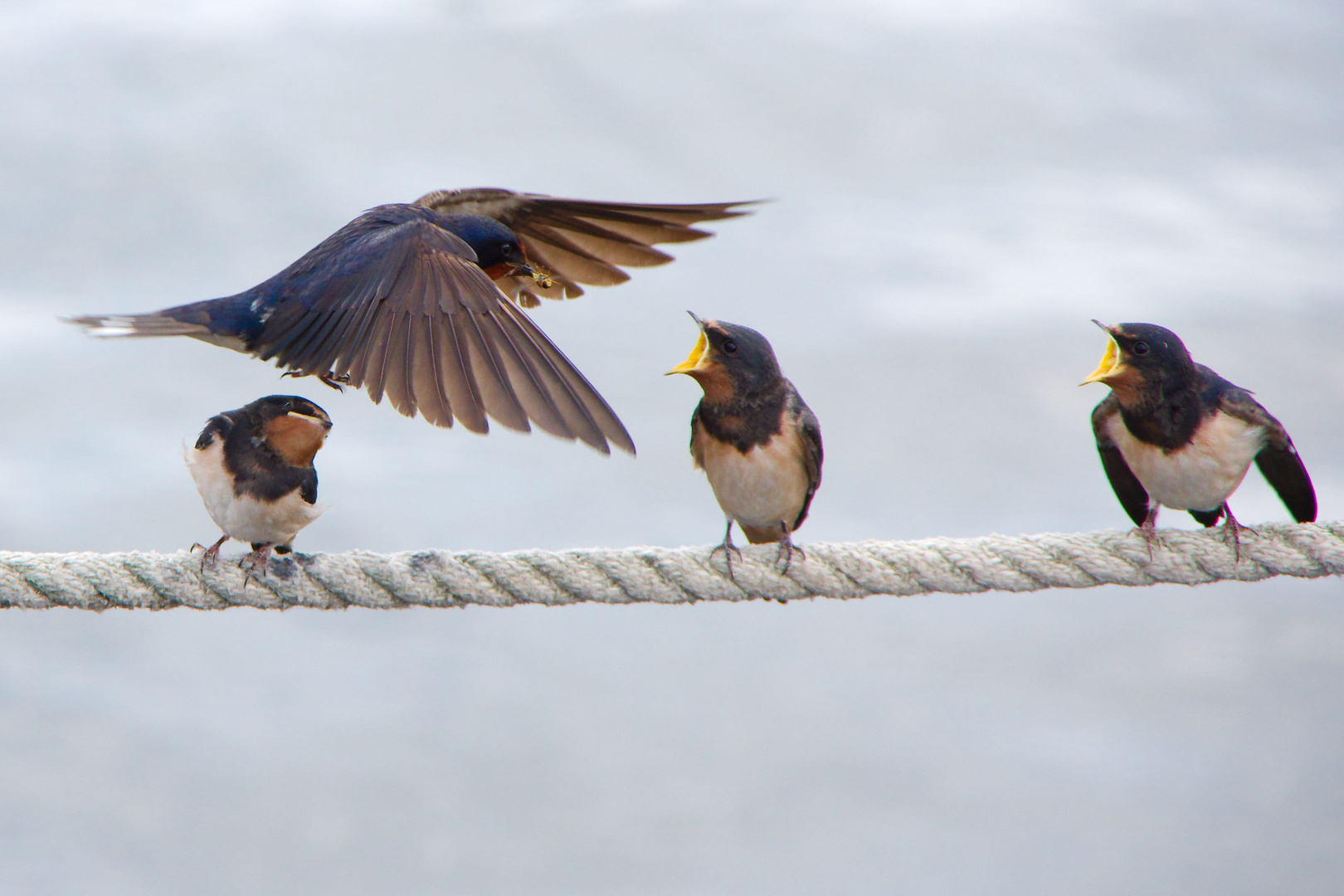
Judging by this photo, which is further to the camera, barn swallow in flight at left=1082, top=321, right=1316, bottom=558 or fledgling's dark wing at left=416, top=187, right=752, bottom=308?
fledgling's dark wing at left=416, top=187, right=752, bottom=308

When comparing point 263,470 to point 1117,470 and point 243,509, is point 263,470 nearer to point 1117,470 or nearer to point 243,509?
point 243,509

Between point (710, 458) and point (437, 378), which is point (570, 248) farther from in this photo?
point (437, 378)

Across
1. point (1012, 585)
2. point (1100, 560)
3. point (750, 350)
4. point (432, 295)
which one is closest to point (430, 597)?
point (432, 295)

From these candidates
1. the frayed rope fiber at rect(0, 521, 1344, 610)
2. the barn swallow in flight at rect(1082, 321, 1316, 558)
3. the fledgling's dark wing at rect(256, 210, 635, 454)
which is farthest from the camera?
the barn swallow in flight at rect(1082, 321, 1316, 558)

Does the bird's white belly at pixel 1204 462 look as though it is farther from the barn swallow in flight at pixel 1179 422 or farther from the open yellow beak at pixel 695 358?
the open yellow beak at pixel 695 358

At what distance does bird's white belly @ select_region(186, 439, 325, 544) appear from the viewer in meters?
1.84

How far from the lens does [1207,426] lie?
5.81ft

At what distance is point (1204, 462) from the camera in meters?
1.77

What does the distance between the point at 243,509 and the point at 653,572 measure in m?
0.68

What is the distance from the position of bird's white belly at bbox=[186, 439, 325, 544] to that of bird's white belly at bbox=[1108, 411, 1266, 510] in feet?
4.38

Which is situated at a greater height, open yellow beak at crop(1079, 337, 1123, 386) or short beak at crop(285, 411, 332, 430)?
open yellow beak at crop(1079, 337, 1123, 386)

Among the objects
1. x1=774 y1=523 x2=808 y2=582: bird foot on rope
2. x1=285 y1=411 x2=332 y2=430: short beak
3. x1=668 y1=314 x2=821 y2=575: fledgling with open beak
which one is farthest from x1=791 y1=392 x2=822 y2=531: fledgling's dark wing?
x1=285 y1=411 x2=332 y2=430: short beak

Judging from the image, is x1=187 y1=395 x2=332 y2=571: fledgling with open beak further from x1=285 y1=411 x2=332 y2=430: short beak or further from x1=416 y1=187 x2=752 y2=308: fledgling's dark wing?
x1=416 y1=187 x2=752 y2=308: fledgling's dark wing

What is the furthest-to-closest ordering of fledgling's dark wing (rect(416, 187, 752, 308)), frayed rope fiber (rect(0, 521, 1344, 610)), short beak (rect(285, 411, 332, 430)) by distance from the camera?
fledgling's dark wing (rect(416, 187, 752, 308)) → short beak (rect(285, 411, 332, 430)) → frayed rope fiber (rect(0, 521, 1344, 610))
